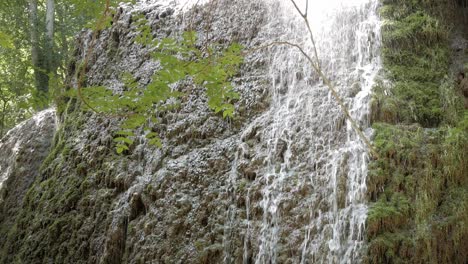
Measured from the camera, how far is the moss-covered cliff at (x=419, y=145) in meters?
4.79

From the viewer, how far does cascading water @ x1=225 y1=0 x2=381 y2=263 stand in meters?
5.32

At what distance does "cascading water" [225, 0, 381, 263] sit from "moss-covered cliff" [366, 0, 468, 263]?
0.18m

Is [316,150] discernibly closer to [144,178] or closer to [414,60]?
[414,60]

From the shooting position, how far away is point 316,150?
19.7ft

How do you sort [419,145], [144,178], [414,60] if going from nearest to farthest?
[419,145], [414,60], [144,178]

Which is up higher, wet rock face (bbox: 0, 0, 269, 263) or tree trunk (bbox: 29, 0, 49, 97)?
tree trunk (bbox: 29, 0, 49, 97)

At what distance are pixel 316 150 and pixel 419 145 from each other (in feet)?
3.69

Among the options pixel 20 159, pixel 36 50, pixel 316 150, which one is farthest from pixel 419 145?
pixel 36 50

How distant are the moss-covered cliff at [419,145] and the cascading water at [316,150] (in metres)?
0.18

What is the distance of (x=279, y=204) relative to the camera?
5777mm

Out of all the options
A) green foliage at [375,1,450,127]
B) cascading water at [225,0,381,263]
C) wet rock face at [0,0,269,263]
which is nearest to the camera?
cascading water at [225,0,381,263]

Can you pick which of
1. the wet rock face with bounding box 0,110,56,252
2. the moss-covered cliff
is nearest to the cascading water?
the moss-covered cliff

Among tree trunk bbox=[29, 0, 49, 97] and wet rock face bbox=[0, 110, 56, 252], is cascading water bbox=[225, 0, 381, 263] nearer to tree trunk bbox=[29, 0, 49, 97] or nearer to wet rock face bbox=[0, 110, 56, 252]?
wet rock face bbox=[0, 110, 56, 252]

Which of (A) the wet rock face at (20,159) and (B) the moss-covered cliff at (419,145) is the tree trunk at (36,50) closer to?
(A) the wet rock face at (20,159)
